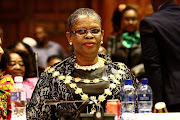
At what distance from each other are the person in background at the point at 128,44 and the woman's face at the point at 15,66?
1056 mm

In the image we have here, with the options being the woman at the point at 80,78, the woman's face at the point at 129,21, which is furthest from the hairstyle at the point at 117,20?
the woman at the point at 80,78

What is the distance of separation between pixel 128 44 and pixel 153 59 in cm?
135

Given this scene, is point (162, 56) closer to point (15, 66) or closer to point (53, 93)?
point (53, 93)

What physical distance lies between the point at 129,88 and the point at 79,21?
61cm

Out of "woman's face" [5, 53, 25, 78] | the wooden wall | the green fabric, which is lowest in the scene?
"woman's face" [5, 53, 25, 78]

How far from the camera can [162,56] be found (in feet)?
12.1

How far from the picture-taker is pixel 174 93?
11.9 feet

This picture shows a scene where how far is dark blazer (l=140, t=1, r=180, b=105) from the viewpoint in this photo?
362 cm

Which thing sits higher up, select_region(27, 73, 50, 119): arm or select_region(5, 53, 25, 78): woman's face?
select_region(5, 53, 25, 78): woman's face

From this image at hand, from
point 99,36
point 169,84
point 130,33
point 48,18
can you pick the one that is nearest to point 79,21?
point 99,36

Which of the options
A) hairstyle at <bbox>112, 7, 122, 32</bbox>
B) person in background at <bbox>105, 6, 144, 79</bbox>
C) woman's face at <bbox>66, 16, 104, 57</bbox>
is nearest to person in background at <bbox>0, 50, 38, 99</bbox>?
person in background at <bbox>105, 6, 144, 79</bbox>

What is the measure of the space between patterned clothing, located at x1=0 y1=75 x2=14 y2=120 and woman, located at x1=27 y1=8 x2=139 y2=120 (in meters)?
0.20

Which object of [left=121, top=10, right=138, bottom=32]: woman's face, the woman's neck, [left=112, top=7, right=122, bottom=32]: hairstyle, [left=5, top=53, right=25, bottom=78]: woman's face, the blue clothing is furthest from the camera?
the blue clothing

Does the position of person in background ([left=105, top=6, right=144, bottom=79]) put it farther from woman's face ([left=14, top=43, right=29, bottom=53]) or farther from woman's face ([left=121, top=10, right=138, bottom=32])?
woman's face ([left=14, top=43, right=29, bottom=53])
